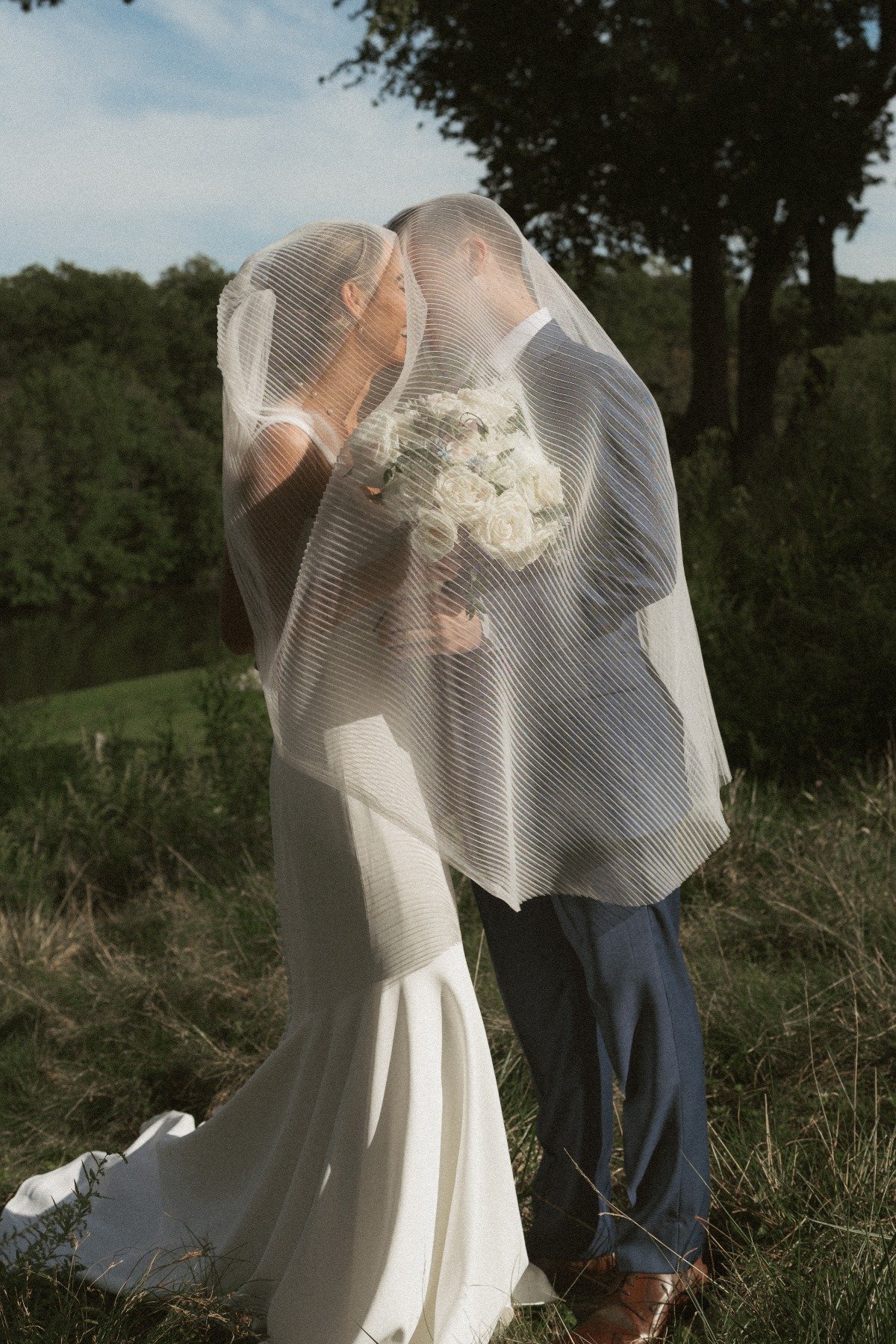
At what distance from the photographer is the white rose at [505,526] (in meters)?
2.11

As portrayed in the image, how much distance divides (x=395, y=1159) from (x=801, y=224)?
14.4 metres

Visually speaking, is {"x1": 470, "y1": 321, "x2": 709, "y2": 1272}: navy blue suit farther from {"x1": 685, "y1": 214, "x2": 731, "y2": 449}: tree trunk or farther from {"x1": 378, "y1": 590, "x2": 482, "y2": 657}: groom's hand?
{"x1": 685, "y1": 214, "x2": 731, "y2": 449}: tree trunk

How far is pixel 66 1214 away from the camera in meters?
2.52

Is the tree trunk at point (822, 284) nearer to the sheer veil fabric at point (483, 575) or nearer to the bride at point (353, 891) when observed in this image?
the sheer veil fabric at point (483, 575)

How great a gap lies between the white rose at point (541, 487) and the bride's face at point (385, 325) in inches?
14.3

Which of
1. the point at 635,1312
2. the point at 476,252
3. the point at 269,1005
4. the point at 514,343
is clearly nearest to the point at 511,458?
the point at 514,343

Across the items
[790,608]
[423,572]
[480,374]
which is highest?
[480,374]

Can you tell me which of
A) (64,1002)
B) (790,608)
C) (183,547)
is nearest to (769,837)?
(790,608)

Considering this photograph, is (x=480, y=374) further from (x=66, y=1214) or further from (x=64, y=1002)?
(x=64, y=1002)

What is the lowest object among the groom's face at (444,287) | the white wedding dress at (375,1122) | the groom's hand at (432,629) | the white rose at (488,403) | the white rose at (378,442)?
the white wedding dress at (375,1122)

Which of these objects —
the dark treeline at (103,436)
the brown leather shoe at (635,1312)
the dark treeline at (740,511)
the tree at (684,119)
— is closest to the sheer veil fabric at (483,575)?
the dark treeline at (740,511)

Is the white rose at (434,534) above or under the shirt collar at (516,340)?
under

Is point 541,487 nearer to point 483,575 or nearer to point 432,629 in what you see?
point 483,575

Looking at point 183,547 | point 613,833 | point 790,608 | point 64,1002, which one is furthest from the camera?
point 183,547
